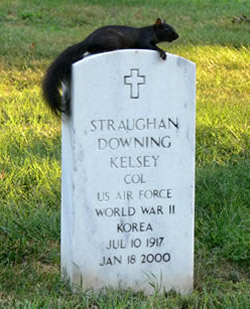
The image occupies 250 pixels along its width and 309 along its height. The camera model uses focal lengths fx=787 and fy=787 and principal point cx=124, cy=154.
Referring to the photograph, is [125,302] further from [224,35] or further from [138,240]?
[224,35]

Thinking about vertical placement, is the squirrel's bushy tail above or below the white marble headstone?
above

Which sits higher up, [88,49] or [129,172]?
[88,49]

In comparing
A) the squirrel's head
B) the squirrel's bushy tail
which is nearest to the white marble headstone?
the squirrel's bushy tail

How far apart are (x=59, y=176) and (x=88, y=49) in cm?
141

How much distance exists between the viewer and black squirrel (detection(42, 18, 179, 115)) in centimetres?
362

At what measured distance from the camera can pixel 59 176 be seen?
4.95 meters

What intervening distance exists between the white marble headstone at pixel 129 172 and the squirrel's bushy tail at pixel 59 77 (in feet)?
0.28

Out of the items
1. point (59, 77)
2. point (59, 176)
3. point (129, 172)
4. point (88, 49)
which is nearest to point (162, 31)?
point (88, 49)

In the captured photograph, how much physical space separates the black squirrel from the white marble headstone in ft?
0.39

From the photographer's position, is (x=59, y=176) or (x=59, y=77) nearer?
(x=59, y=77)

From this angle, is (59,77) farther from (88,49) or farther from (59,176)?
(59,176)

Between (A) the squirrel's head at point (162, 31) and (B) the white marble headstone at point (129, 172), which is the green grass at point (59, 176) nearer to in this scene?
(B) the white marble headstone at point (129, 172)

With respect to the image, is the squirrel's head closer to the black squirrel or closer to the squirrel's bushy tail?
the black squirrel

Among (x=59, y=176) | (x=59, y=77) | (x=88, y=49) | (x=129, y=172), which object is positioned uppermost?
(x=88, y=49)
